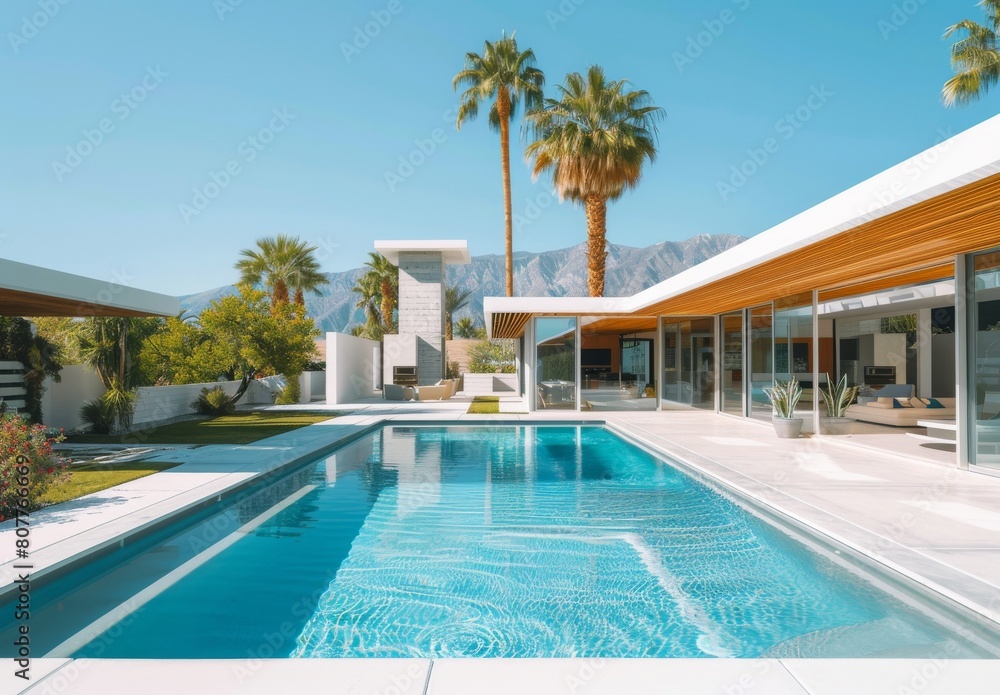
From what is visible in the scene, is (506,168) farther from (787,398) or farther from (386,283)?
(787,398)

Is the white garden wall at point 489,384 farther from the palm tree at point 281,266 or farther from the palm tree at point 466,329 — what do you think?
the palm tree at point 466,329

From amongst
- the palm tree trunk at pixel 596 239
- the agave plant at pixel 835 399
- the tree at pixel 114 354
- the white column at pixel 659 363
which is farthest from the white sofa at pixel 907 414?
the tree at pixel 114 354

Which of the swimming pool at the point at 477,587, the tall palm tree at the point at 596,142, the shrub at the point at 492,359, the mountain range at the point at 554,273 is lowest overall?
the swimming pool at the point at 477,587

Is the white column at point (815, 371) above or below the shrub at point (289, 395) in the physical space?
above

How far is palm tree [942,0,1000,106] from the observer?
654 inches

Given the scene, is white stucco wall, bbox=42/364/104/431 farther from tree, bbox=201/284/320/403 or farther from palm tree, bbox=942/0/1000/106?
palm tree, bbox=942/0/1000/106

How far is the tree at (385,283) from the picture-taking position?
32375 mm

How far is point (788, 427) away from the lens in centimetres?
1066

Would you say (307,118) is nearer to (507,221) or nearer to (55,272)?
(55,272)

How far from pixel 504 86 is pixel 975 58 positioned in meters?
13.7

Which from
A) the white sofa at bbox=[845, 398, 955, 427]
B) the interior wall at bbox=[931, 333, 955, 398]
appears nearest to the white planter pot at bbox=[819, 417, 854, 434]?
the white sofa at bbox=[845, 398, 955, 427]

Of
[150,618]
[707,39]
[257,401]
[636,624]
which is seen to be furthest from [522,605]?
[257,401]

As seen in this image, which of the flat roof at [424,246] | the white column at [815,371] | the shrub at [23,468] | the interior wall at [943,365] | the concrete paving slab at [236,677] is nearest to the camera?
the concrete paving slab at [236,677]

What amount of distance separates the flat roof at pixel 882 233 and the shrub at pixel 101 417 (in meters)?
10.7
